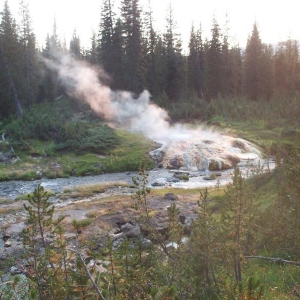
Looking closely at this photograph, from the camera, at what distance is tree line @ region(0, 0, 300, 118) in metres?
47.1

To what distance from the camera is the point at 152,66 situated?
177ft

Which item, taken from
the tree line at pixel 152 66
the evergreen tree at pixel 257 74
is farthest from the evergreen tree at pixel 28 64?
the evergreen tree at pixel 257 74

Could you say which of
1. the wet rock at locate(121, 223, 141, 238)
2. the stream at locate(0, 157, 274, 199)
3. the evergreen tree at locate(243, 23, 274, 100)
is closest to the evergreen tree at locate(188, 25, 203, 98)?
the evergreen tree at locate(243, 23, 274, 100)

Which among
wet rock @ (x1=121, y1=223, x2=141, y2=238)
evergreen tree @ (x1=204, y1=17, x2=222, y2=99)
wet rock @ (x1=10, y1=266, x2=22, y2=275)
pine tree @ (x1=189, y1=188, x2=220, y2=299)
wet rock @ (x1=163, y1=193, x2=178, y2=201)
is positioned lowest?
wet rock @ (x1=10, y1=266, x2=22, y2=275)

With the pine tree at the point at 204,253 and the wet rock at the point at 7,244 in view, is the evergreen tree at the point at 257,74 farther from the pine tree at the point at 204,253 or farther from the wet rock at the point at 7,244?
the pine tree at the point at 204,253

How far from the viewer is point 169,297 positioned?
352 centimetres

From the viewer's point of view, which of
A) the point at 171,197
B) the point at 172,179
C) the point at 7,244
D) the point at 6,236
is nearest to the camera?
the point at 7,244

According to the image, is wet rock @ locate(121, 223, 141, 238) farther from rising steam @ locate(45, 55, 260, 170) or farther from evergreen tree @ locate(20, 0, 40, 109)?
evergreen tree @ locate(20, 0, 40, 109)

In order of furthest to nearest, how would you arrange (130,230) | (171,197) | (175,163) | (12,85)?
(12,85) < (175,163) < (171,197) < (130,230)

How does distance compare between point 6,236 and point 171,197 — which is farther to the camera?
point 171,197

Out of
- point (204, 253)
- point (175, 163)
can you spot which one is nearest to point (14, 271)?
point (204, 253)

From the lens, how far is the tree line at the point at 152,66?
4712 cm

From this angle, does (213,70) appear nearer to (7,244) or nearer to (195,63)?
(195,63)

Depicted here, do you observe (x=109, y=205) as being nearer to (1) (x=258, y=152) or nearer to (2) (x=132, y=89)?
(1) (x=258, y=152)
